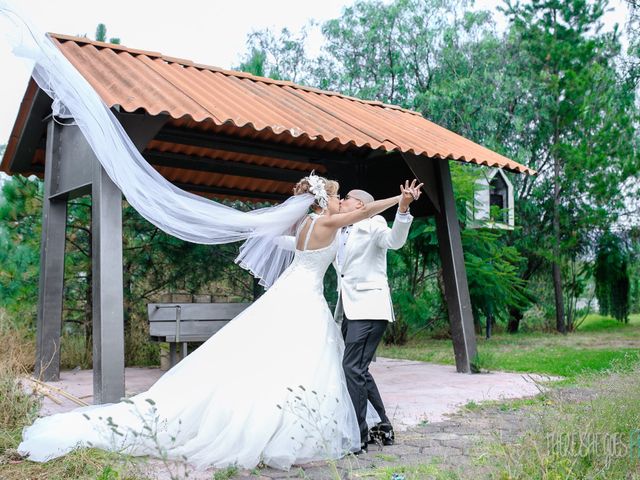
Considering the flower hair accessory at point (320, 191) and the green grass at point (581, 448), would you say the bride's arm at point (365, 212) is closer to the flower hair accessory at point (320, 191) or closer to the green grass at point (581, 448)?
the flower hair accessory at point (320, 191)

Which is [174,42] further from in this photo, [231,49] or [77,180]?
[77,180]

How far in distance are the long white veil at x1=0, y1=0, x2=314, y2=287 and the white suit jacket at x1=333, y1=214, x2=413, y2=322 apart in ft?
2.28

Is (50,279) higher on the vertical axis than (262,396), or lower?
higher

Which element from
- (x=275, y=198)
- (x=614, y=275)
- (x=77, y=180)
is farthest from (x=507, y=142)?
(x=77, y=180)

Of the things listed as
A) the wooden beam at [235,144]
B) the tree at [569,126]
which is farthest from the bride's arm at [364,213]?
the tree at [569,126]

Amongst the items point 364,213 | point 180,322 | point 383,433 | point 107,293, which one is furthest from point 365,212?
point 180,322

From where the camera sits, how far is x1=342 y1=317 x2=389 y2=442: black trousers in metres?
5.05

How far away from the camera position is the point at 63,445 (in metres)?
4.46

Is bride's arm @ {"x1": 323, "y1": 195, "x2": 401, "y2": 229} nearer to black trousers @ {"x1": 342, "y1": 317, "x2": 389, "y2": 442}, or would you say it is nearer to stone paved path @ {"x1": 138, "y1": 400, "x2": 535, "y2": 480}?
black trousers @ {"x1": 342, "y1": 317, "x2": 389, "y2": 442}

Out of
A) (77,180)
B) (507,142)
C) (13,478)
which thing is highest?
(507,142)

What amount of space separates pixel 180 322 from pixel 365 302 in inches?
161

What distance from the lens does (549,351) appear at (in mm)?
12930

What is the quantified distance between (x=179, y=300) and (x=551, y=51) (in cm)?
1319

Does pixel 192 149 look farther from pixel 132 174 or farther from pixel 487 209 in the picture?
pixel 487 209
